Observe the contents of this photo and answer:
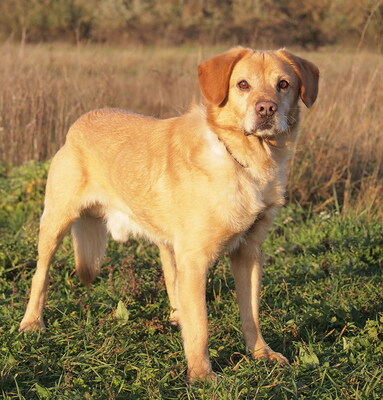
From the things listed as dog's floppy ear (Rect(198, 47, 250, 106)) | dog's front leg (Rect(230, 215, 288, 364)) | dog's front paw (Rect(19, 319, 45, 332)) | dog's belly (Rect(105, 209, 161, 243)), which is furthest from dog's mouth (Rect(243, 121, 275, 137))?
dog's front paw (Rect(19, 319, 45, 332))

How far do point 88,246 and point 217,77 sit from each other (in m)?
1.64

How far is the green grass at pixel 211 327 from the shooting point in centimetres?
308

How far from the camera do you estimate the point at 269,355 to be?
3.49 meters

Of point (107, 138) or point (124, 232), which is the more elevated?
point (107, 138)

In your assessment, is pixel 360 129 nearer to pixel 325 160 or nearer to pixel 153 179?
pixel 325 160

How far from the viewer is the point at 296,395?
115 inches

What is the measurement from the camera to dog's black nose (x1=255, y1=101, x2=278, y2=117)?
3.15 metres

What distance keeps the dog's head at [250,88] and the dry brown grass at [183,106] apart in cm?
258

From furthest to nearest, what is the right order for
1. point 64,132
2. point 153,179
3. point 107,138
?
1. point 64,132
2. point 107,138
3. point 153,179

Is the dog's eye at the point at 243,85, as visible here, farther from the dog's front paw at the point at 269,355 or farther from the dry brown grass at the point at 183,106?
the dry brown grass at the point at 183,106

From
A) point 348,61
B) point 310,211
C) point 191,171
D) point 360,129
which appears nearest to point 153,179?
point 191,171

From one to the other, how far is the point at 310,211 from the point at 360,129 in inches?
51.3

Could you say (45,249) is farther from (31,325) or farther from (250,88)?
(250,88)

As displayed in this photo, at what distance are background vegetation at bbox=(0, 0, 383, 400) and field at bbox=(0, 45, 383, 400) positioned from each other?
1cm
